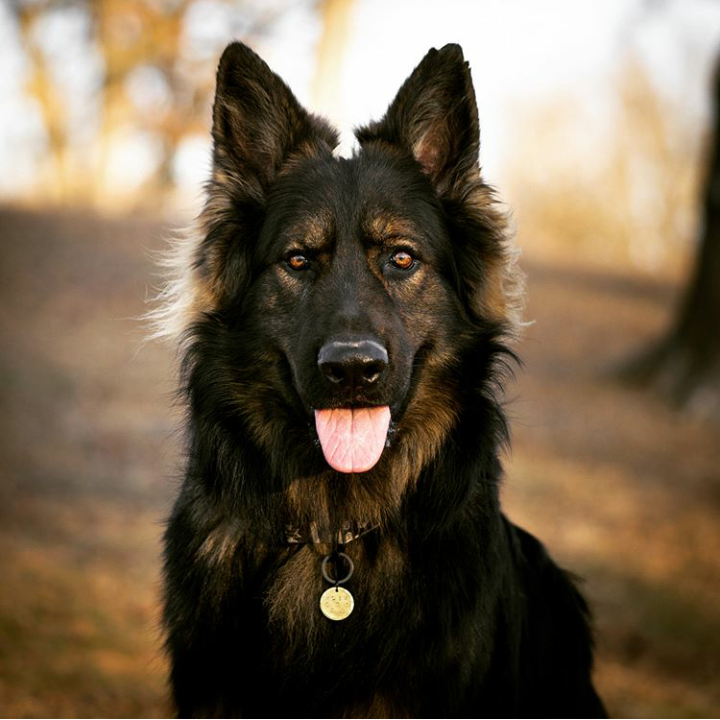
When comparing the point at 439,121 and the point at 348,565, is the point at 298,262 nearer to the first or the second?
the point at 439,121

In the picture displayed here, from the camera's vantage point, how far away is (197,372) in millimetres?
4016

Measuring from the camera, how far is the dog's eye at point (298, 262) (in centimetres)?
392

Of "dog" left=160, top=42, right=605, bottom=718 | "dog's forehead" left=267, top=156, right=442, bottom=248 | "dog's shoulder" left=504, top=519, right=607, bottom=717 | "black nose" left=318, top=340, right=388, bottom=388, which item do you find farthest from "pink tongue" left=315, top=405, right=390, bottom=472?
"dog's shoulder" left=504, top=519, right=607, bottom=717

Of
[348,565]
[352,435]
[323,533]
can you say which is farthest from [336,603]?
[352,435]

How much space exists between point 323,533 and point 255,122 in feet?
6.24

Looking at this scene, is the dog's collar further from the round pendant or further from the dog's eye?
the dog's eye

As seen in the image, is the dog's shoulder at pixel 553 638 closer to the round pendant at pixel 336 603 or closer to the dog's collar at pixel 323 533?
the dog's collar at pixel 323 533

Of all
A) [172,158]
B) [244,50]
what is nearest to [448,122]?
[244,50]

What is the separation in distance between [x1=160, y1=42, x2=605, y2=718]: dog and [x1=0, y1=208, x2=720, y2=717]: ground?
1.67ft

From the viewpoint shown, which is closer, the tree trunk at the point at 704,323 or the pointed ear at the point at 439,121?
the pointed ear at the point at 439,121

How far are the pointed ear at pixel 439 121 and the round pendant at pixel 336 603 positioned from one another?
6.11ft

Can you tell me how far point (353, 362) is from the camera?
3.45m

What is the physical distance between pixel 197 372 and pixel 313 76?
12128mm

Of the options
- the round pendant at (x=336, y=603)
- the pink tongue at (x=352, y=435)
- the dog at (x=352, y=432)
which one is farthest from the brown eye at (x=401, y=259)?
the round pendant at (x=336, y=603)
